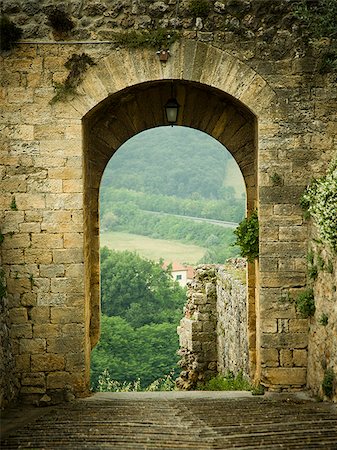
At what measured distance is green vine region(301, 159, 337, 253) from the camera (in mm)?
7395

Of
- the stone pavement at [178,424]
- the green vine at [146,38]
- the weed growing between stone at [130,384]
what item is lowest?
the weed growing between stone at [130,384]

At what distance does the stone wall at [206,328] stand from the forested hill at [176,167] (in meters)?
42.5

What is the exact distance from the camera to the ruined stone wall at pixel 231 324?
1087 cm

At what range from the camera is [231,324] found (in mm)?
12250

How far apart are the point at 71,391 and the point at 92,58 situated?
148 inches

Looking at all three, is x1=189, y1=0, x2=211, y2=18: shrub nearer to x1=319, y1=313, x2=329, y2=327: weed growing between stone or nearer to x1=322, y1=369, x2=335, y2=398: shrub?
x1=319, y1=313, x2=329, y2=327: weed growing between stone

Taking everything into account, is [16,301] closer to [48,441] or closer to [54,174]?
[54,174]

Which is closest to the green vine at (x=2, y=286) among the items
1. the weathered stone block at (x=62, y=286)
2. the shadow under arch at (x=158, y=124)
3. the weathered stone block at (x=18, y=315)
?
the weathered stone block at (x=18, y=315)

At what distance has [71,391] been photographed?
850cm

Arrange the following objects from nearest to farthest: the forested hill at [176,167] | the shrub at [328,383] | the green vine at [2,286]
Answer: the shrub at [328,383]
the green vine at [2,286]
the forested hill at [176,167]

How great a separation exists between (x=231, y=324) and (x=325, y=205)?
4981 millimetres

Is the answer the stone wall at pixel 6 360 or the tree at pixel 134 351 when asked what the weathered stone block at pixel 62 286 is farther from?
the tree at pixel 134 351

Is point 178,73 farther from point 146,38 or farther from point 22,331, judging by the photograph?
point 22,331

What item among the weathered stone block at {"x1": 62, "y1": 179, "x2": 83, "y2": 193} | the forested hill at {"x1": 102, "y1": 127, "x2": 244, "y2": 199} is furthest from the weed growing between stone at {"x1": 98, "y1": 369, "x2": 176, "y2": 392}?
the forested hill at {"x1": 102, "y1": 127, "x2": 244, "y2": 199}
